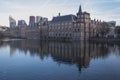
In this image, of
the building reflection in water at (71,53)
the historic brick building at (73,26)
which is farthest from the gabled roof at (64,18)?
the building reflection in water at (71,53)

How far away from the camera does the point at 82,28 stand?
351 feet

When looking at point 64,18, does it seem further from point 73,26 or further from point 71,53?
point 71,53

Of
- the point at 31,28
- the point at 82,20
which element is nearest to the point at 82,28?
the point at 82,20

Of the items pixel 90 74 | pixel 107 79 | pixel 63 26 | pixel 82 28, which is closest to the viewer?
pixel 107 79

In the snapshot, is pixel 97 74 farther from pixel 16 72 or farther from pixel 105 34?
pixel 105 34

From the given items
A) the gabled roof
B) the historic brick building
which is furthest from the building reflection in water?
the gabled roof

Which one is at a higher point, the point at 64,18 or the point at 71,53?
the point at 64,18

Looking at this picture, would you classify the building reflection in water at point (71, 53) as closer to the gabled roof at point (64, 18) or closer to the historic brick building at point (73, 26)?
the historic brick building at point (73, 26)

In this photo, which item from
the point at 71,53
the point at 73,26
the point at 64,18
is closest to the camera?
the point at 71,53

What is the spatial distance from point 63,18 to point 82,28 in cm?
1587

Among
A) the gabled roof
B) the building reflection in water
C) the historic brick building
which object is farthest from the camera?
the gabled roof

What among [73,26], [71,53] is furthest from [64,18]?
[71,53]

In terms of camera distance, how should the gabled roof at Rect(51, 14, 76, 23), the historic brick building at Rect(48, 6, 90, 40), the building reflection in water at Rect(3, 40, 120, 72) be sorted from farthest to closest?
the gabled roof at Rect(51, 14, 76, 23) → the historic brick building at Rect(48, 6, 90, 40) → the building reflection in water at Rect(3, 40, 120, 72)

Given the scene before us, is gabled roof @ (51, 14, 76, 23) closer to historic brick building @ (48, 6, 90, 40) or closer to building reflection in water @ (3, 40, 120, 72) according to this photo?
historic brick building @ (48, 6, 90, 40)
